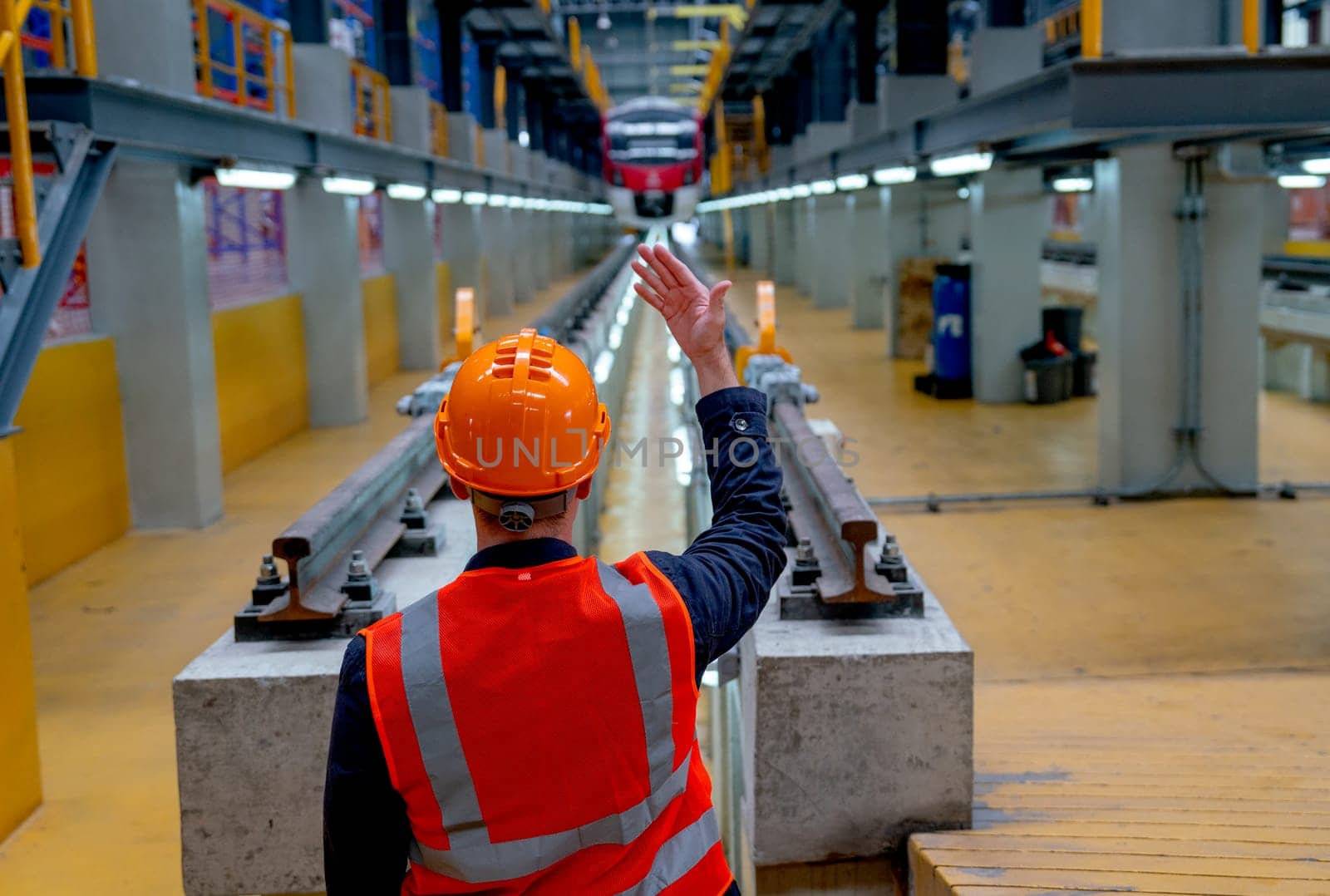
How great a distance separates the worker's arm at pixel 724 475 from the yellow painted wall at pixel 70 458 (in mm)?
5283

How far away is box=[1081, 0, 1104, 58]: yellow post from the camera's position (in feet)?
19.0

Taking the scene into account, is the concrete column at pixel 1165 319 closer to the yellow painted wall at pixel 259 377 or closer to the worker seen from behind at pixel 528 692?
the yellow painted wall at pixel 259 377

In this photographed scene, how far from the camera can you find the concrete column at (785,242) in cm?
2622

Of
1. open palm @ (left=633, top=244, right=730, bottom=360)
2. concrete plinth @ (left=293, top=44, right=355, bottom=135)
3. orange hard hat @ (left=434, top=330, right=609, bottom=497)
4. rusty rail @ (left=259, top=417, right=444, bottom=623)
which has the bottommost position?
rusty rail @ (left=259, top=417, right=444, bottom=623)

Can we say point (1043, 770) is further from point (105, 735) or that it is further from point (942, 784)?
point (105, 735)

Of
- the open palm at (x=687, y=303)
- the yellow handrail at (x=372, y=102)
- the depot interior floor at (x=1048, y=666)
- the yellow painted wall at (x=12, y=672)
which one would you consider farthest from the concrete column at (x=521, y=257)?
the open palm at (x=687, y=303)

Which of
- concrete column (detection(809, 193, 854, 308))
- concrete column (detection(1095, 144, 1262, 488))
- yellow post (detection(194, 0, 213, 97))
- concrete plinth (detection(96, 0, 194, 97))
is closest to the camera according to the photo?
concrete plinth (detection(96, 0, 194, 97))

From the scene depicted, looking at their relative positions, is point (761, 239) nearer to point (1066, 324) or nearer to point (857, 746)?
point (1066, 324)

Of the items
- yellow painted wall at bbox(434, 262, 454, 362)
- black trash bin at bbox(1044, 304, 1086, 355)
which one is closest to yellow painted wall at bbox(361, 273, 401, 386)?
yellow painted wall at bbox(434, 262, 454, 362)

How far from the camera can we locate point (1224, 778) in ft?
10.1

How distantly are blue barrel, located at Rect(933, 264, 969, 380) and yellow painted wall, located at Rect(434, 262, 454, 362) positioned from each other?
334 inches

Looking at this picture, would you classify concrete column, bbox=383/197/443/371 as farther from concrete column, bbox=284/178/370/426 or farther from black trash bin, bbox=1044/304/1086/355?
black trash bin, bbox=1044/304/1086/355

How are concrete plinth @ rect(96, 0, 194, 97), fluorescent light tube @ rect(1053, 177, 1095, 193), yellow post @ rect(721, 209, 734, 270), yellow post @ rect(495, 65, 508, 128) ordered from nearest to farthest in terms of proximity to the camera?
concrete plinth @ rect(96, 0, 194, 97), fluorescent light tube @ rect(1053, 177, 1095, 193), yellow post @ rect(495, 65, 508, 128), yellow post @ rect(721, 209, 734, 270)

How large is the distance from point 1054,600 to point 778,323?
1358 cm
